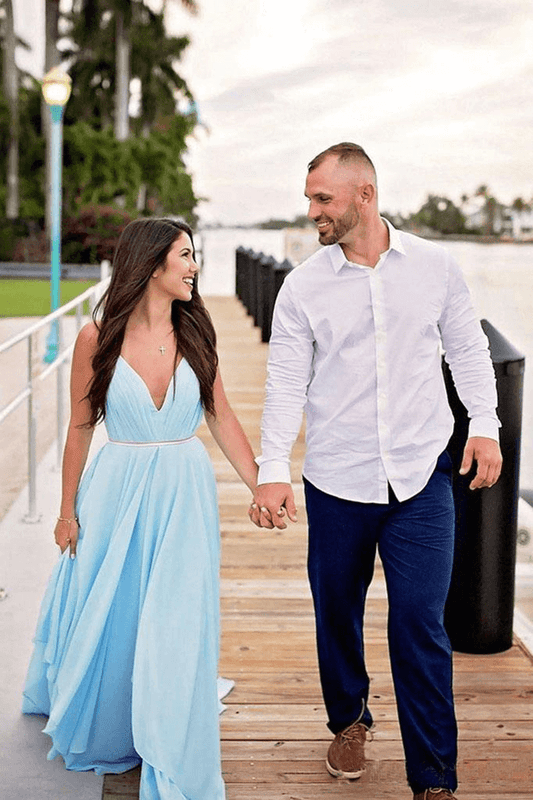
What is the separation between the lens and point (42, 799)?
3.33 m

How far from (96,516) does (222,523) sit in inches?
129

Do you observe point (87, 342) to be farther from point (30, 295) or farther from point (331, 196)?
point (30, 295)

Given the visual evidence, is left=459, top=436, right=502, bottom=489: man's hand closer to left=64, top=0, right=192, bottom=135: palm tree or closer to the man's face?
the man's face

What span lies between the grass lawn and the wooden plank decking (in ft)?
53.4

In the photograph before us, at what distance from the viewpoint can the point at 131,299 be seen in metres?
3.36

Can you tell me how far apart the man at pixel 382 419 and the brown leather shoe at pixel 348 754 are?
0.93 feet

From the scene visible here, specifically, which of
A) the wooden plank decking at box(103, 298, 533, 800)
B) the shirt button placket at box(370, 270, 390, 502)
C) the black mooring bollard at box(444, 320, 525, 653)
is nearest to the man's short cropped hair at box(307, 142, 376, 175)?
the shirt button placket at box(370, 270, 390, 502)

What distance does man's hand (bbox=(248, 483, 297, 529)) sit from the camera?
319 cm

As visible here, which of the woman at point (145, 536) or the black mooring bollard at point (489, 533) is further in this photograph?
the black mooring bollard at point (489, 533)

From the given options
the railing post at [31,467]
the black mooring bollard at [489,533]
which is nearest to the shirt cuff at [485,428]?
the black mooring bollard at [489,533]

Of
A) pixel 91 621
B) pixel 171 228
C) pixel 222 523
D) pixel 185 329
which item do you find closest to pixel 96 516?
pixel 91 621

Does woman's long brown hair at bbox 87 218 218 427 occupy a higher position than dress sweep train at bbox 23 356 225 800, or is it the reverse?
woman's long brown hair at bbox 87 218 218 427

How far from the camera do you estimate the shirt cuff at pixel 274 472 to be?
3.22 m

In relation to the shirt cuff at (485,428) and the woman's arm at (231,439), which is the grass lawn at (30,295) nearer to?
the woman's arm at (231,439)
